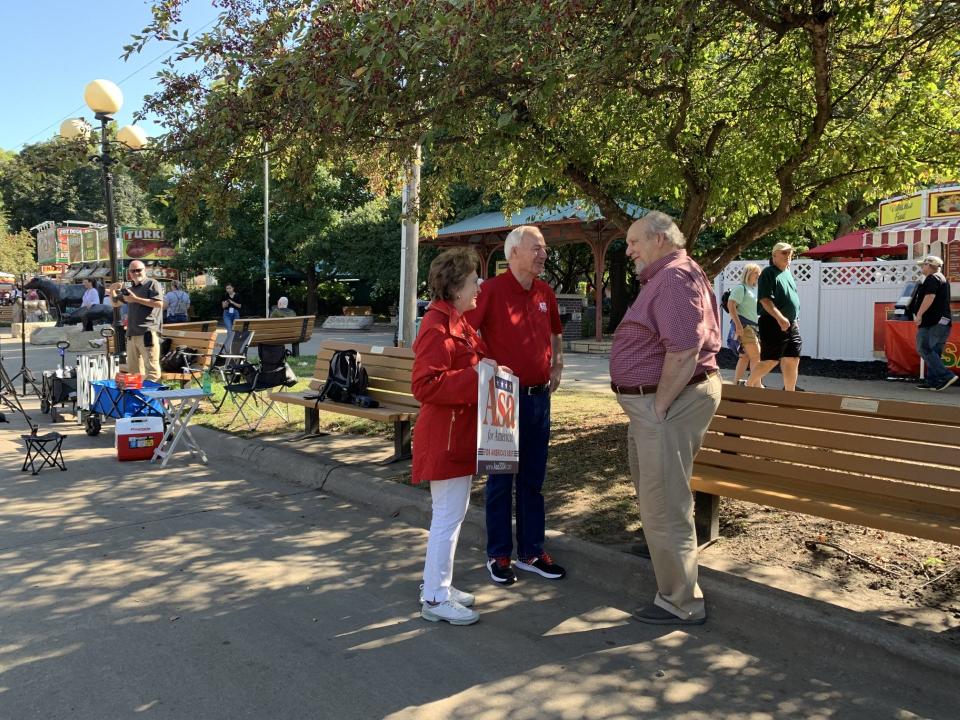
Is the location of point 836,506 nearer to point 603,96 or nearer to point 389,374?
point 603,96

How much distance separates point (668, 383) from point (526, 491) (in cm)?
129

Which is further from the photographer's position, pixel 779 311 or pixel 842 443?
pixel 779 311

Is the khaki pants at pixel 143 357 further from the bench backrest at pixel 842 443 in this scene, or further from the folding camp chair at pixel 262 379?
the bench backrest at pixel 842 443

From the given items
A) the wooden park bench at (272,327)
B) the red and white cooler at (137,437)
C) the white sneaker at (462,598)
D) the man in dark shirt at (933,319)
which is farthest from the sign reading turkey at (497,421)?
the wooden park bench at (272,327)

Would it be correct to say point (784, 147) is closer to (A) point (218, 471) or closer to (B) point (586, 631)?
(B) point (586, 631)

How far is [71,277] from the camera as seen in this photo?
55.4 meters

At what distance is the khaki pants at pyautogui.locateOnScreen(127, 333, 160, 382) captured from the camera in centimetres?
1035

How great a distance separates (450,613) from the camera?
3.95m

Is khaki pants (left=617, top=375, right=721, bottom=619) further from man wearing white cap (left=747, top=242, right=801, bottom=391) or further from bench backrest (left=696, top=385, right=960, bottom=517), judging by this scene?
man wearing white cap (left=747, top=242, right=801, bottom=391)

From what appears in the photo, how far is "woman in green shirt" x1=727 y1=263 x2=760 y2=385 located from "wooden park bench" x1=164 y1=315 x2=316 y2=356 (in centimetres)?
761

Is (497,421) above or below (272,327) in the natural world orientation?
below

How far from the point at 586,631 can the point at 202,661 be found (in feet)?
5.96

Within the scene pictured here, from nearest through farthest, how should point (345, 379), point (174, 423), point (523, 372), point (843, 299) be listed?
1. point (523, 372)
2. point (345, 379)
3. point (174, 423)
4. point (843, 299)

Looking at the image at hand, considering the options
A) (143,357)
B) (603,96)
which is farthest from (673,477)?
(143,357)
